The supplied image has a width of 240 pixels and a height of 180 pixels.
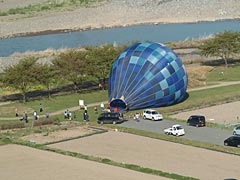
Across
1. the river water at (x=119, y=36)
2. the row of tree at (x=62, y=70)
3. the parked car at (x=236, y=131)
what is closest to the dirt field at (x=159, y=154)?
the parked car at (x=236, y=131)

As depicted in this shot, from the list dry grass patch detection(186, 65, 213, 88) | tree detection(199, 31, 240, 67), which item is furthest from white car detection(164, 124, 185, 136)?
tree detection(199, 31, 240, 67)

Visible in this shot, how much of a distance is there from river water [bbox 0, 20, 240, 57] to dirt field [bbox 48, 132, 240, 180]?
5411 cm

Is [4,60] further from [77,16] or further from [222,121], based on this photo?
[77,16]

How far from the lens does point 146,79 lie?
52.3m

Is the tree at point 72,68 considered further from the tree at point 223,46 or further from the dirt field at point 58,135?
the tree at point 223,46

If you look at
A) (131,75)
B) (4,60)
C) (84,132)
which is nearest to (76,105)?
(131,75)

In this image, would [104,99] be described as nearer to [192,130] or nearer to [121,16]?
[192,130]

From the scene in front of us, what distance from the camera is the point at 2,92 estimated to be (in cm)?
6338

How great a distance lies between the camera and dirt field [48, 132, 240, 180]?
119ft

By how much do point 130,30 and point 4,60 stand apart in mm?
37467

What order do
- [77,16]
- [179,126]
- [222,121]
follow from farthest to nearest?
[77,16]
[222,121]
[179,126]

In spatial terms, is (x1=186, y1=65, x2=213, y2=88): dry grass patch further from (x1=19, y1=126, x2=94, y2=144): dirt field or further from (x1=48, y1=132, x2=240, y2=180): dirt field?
(x1=48, y1=132, x2=240, y2=180): dirt field

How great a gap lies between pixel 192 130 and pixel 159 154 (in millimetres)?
6399

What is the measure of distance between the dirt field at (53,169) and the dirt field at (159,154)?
1.83 m
